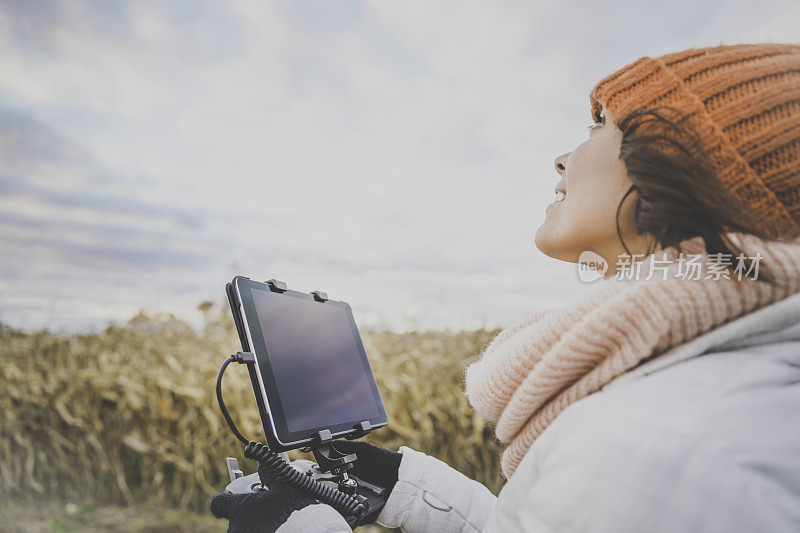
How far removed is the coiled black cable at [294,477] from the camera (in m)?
1.29

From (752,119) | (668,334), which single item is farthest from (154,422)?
(752,119)

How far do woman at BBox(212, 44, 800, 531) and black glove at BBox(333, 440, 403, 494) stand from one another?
1.39 feet

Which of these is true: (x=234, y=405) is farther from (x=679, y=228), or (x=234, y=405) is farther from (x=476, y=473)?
(x=679, y=228)

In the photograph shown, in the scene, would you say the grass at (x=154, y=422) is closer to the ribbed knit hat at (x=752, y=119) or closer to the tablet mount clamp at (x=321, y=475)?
the tablet mount clamp at (x=321, y=475)

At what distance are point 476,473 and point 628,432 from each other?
286 cm

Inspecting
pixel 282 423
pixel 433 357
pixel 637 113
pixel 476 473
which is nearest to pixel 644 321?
pixel 637 113

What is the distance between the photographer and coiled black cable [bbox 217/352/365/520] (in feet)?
4.23

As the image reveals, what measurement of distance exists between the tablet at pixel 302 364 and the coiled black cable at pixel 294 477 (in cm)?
6

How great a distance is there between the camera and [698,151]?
1.02 meters

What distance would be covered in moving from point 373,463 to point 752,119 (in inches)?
53.0

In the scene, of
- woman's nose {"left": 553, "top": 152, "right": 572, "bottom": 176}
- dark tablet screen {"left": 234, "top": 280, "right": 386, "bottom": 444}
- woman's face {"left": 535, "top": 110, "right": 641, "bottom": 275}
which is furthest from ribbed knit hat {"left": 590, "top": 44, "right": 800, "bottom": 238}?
dark tablet screen {"left": 234, "top": 280, "right": 386, "bottom": 444}

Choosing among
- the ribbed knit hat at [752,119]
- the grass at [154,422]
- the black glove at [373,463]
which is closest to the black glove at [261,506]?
the black glove at [373,463]

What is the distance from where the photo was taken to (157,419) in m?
3.54

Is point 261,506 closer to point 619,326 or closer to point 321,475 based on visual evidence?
point 321,475
